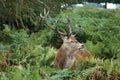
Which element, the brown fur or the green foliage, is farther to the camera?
the brown fur

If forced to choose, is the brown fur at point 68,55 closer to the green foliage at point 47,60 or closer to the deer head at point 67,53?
the deer head at point 67,53

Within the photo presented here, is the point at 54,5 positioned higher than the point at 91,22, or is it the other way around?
the point at 54,5

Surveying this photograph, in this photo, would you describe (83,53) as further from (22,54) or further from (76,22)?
(76,22)

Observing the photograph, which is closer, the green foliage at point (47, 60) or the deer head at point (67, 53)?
the green foliage at point (47, 60)

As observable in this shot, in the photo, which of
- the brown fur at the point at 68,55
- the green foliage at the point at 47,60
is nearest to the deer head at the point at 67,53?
the brown fur at the point at 68,55

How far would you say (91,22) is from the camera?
682 inches

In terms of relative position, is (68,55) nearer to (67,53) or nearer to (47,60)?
(67,53)

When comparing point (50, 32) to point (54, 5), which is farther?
point (50, 32)

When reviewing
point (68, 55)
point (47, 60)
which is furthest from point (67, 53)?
point (47, 60)

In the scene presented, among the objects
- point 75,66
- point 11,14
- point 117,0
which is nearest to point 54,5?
point 11,14

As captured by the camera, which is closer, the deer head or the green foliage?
the green foliage

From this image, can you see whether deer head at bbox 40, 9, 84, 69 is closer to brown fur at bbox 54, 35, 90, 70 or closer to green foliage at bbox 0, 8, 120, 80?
brown fur at bbox 54, 35, 90, 70

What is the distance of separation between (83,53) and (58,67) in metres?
0.90

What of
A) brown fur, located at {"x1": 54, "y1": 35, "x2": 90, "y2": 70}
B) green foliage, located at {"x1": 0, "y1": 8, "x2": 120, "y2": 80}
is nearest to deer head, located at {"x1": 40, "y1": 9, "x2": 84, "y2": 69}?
brown fur, located at {"x1": 54, "y1": 35, "x2": 90, "y2": 70}
